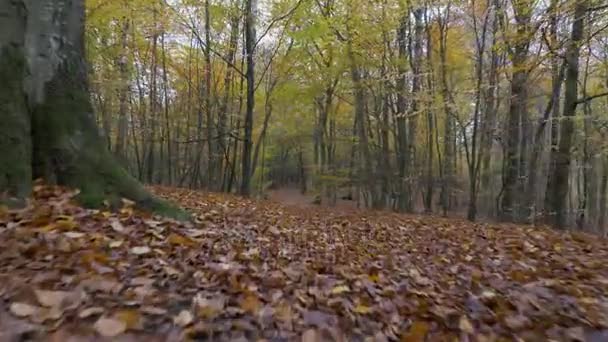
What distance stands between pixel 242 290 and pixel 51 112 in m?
3.13

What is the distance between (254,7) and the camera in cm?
1216

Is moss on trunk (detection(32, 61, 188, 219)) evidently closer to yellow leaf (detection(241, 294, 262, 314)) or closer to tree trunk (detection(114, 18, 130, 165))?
yellow leaf (detection(241, 294, 262, 314))

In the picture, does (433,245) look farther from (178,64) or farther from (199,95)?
(178,64)

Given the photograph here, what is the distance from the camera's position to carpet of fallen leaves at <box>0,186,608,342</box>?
1825 millimetres

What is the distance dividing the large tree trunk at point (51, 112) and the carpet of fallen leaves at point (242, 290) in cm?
32

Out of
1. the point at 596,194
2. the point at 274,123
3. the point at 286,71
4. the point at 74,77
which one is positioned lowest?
the point at 596,194

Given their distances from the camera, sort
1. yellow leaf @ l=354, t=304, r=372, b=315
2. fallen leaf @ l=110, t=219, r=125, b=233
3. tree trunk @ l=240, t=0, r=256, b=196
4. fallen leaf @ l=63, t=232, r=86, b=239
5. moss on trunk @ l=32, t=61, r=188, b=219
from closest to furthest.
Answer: yellow leaf @ l=354, t=304, r=372, b=315
fallen leaf @ l=63, t=232, r=86, b=239
fallen leaf @ l=110, t=219, r=125, b=233
moss on trunk @ l=32, t=61, r=188, b=219
tree trunk @ l=240, t=0, r=256, b=196

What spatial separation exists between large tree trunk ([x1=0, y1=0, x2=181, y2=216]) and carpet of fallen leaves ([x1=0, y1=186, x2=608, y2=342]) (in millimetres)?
322

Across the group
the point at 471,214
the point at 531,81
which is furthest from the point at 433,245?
the point at 531,81

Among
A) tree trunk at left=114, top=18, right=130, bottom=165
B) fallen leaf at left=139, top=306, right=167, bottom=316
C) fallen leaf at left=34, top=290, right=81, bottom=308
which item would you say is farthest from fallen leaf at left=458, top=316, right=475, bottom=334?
tree trunk at left=114, top=18, right=130, bottom=165

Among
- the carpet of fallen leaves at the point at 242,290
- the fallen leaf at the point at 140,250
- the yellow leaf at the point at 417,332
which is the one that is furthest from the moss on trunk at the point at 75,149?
the yellow leaf at the point at 417,332

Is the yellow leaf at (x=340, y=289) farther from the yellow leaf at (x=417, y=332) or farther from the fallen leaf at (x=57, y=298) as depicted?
the fallen leaf at (x=57, y=298)

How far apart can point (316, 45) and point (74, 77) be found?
13470 millimetres

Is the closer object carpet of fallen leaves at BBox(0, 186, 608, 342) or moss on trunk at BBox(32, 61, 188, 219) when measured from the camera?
carpet of fallen leaves at BBox(0, 186, 608, 342)
